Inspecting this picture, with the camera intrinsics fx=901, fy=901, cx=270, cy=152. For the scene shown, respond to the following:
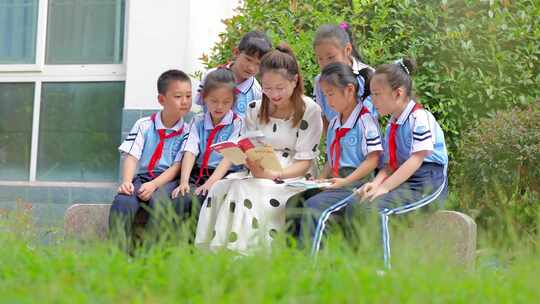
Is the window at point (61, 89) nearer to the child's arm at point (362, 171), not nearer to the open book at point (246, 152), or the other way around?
the open book at point (246, 152)

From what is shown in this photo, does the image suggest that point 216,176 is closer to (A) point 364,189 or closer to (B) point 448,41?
(A) point 364,189

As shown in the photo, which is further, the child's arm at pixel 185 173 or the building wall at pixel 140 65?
the building wall at pixel 140 65

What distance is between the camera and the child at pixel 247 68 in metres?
5.41

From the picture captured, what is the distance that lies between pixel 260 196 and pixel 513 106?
112 inches

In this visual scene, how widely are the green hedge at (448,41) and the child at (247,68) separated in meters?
1.01

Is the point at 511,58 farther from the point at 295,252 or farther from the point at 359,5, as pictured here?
the point at 295,252

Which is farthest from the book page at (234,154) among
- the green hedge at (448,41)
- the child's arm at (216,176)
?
the green hedge at (448,41)

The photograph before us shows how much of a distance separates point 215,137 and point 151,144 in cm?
39

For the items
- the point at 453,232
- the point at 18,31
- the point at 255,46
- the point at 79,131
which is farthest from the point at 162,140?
the point at 18,31

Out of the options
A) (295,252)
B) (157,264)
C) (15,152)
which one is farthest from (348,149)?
(15,152)

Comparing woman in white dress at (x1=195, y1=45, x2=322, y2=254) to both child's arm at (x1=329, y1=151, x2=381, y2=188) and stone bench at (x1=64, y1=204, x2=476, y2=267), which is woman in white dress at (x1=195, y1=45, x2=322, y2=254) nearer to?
child's arm at (x1=329, y1=151, x2=381, y2=188)

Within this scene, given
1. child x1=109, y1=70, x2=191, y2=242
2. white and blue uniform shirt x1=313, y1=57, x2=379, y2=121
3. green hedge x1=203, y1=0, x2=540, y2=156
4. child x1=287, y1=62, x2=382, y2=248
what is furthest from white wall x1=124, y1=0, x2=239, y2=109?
child x1=287, y1=62, x2=382, y2=248

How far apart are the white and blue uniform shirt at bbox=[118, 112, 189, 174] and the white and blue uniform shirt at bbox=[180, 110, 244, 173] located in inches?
3.3

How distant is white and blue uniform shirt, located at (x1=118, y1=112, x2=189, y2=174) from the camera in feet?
17.4
